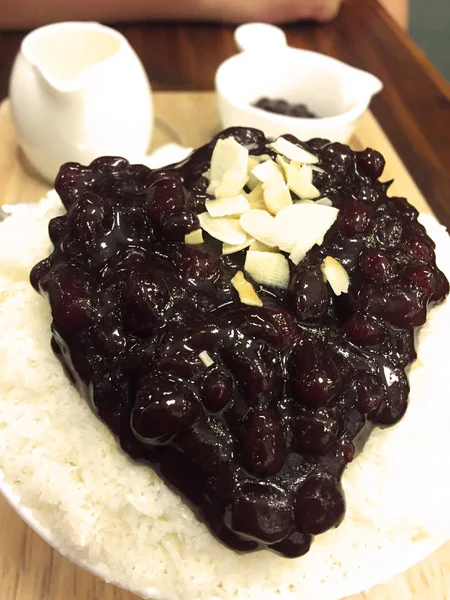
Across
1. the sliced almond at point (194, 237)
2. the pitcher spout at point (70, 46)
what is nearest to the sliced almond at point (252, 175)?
the sliced almond at point (194, 237)

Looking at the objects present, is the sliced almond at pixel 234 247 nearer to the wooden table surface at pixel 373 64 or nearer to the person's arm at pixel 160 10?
the wooden table surface at pixel 373 64

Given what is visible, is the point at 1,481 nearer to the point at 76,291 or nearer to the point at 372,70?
the point at 76,291

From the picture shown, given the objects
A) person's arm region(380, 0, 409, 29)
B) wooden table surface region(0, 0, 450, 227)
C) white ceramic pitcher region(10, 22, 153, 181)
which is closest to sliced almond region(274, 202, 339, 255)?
white ceramic pitcher region(10, 22, 153, 181)

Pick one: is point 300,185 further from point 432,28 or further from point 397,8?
point 432,28

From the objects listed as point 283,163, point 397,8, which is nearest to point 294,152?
point 283,163

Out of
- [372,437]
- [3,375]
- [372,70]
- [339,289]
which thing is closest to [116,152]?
[3,375]

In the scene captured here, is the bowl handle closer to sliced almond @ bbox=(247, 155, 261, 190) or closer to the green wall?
sliced almond @ bbox=(247, 155, 261, 190)
